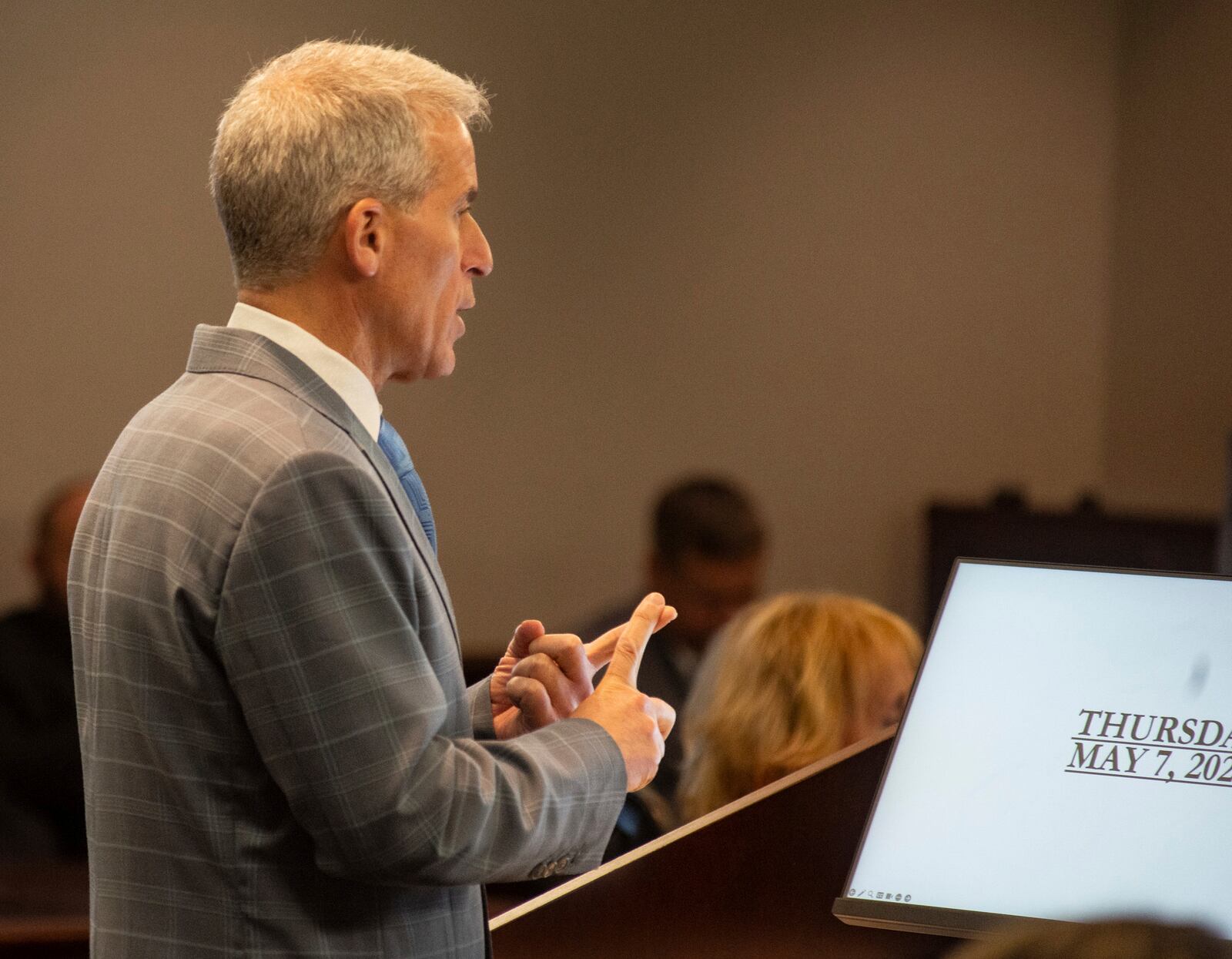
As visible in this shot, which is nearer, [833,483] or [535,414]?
[535,414]

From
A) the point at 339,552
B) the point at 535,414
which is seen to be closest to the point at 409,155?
the point at 339,552

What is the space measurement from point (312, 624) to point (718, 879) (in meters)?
0.41

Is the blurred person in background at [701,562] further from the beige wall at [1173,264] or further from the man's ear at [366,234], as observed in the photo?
the man's ear at [366,234]

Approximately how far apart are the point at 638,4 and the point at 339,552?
351 cm

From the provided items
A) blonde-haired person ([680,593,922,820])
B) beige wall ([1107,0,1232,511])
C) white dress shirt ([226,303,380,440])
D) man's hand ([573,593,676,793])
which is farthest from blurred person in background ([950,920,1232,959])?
beige wall ([1107,0,1232,511])

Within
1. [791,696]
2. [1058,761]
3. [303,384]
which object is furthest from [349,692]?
[791,696]

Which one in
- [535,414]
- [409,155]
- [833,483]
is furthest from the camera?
[833,483]

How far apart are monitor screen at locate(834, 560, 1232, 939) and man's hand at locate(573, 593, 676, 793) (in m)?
0.17

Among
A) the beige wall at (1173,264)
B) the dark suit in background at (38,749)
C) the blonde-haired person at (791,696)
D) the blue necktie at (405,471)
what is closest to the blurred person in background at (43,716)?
the dark suit in background at (38,749)

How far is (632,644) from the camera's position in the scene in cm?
115

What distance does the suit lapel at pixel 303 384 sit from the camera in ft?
3.42

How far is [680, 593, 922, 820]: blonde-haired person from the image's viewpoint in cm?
175

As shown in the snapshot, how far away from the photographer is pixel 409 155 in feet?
3.55

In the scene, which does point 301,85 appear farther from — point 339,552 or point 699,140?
point 699,140
